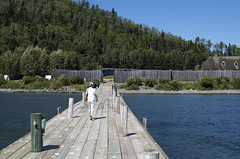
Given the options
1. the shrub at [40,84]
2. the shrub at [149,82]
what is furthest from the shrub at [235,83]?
the shrub at [40,84]

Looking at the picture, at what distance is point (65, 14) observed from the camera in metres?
187

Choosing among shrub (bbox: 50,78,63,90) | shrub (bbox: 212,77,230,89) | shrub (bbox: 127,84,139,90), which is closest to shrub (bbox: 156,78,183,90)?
shrub (bbox: 127,84,139,90)

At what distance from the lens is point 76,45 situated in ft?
397

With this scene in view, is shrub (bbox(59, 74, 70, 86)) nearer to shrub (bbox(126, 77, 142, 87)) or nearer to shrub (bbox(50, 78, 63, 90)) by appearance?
shrub (bbox(50, 78, 63, 90))

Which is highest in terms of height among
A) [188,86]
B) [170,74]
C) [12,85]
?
[170,74]

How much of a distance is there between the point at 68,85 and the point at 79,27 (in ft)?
378

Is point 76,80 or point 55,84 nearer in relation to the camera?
point 55,84

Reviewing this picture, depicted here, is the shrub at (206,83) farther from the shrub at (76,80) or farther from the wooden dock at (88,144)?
the wooden dock at (88,144)

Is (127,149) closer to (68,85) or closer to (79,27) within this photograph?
(68,85)

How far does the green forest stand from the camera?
75.3 m

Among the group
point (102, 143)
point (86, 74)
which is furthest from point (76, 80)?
point (102, 143)

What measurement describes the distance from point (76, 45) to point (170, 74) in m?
63.7

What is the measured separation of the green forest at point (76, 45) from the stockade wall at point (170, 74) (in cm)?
2067

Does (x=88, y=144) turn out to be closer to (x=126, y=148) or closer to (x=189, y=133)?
(x=126, y=148)
